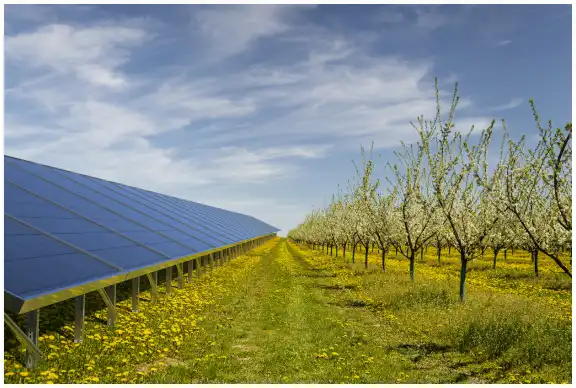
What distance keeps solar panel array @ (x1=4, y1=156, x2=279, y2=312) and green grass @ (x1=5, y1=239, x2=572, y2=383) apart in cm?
168

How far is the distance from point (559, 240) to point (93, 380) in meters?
13.1

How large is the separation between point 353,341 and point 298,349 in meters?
1.81

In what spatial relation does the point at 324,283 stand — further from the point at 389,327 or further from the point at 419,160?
the point at 389,327

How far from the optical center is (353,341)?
37.1 feet

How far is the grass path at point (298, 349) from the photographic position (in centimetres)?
841

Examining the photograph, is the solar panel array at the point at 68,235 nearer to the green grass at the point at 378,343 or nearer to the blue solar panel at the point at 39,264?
the blue solar panel at the point at 39,264

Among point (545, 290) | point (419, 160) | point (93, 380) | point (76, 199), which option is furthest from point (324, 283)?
point (93, 380)

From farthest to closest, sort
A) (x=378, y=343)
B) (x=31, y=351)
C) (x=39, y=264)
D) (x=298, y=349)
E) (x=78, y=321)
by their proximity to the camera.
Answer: (x=378, y=343) < (x=298, y=349) < (x=78, y=321) < (x=39, y=264) < (x=31, y=351)

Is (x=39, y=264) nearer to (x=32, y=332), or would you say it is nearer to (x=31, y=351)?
(x=32, y=332)

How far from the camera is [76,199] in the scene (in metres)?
14.6

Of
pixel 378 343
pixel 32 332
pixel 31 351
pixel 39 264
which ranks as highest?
pixel 39 264

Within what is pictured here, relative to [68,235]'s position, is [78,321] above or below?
below

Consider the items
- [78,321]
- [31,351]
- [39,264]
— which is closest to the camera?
[31,351]

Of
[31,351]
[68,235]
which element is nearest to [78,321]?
[31,351]
